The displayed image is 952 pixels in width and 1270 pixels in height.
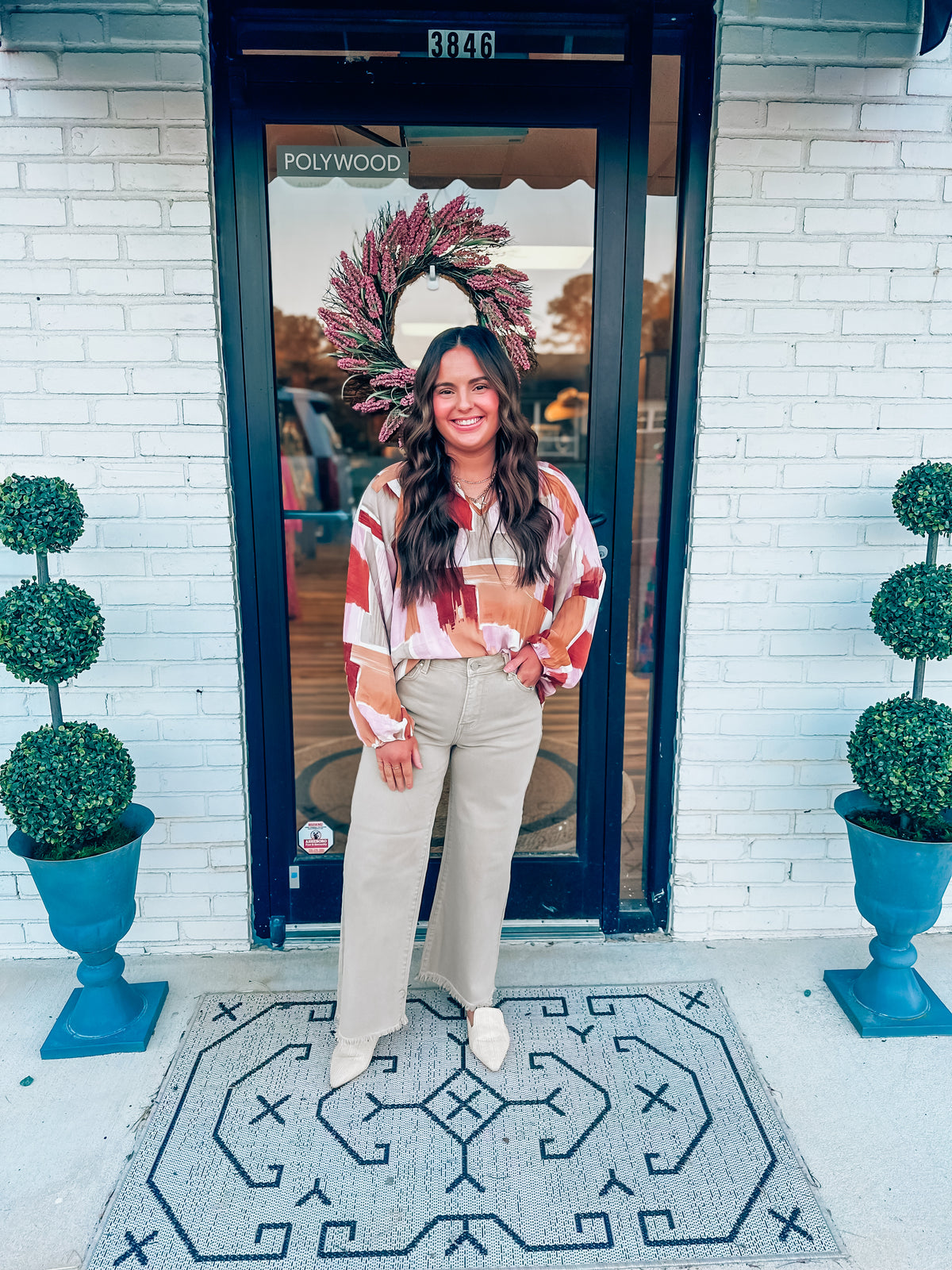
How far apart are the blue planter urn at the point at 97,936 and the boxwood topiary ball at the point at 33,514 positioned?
726 mm

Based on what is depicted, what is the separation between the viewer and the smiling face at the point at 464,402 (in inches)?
71.4

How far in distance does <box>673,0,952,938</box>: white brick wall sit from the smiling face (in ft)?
2.50

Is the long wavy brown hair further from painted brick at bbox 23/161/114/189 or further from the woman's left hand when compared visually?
painted brick at bbox 23/161/114/189

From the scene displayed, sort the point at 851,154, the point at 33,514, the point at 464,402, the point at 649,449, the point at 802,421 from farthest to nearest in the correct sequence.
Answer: the point at 649,449
the point at 802,421
the point at 851,154
the point at 33,514
the point at 464,402

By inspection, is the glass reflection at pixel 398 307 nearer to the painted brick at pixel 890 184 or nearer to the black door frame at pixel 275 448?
the black door frame at pixel 275 448

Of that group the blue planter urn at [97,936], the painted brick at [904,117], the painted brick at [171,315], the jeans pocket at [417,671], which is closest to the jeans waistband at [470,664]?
the jeans pocket at [417,671]

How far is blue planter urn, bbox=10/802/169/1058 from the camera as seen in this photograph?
2.04 m

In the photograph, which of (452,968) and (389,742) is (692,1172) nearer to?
(452,968)

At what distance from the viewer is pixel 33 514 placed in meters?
1.92

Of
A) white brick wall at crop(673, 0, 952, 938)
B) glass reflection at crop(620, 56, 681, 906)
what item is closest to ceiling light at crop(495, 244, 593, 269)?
glass reflection at crop(620, 56, 681, 906)

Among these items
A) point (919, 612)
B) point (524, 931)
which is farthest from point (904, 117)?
point (524, 931)

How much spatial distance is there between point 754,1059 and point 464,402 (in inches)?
67.4

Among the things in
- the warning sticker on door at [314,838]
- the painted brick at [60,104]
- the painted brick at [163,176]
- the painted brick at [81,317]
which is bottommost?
the warning sticker on door at [314,838]

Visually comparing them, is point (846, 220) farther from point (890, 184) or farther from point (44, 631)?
point (44, 631)
